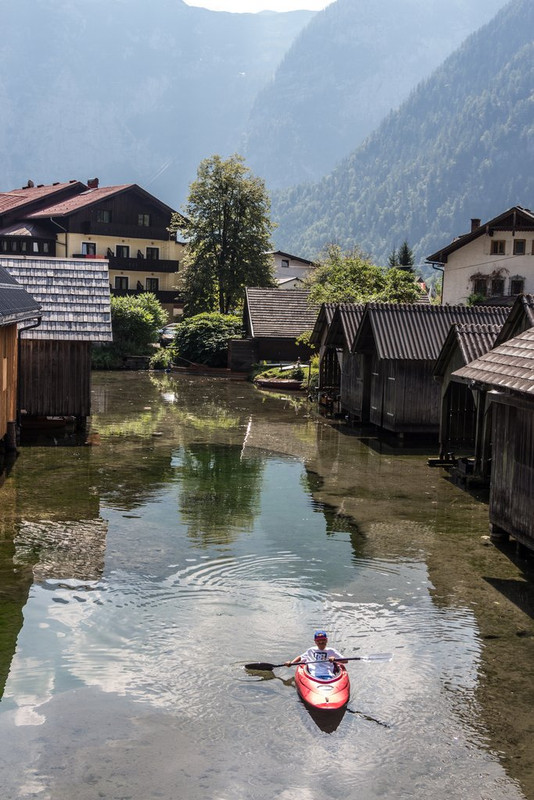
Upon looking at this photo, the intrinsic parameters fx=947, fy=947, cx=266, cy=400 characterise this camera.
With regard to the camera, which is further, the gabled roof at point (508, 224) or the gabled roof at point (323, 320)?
the gabled roof at point (508, 224)

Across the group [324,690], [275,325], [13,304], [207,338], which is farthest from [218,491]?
[207,338]

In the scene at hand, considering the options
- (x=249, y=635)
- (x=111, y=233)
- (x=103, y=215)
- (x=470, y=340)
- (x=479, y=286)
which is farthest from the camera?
(x=103, y=215)

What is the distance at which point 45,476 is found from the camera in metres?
19.8

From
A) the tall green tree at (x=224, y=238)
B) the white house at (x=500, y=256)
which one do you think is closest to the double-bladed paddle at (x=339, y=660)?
the white house at (x=500, y=256)

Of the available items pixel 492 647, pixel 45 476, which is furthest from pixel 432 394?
pixel 492 647

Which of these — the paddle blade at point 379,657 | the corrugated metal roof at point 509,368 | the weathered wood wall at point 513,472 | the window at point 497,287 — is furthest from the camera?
the window at point 497,287

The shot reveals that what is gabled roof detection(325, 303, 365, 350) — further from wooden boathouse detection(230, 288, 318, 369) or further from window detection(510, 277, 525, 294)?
window detection(510, 277, 525, 294)

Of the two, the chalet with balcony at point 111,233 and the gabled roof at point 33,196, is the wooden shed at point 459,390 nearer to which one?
the chalet with balcony at point 111,233

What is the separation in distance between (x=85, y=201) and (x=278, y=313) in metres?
28.5

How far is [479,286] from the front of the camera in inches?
2473

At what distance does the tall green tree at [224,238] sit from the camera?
67375mm

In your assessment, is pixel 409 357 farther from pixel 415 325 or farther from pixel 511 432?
pixel 511 432

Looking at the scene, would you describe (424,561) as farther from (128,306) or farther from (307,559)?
(128,306)

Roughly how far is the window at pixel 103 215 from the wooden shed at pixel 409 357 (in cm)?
5119
